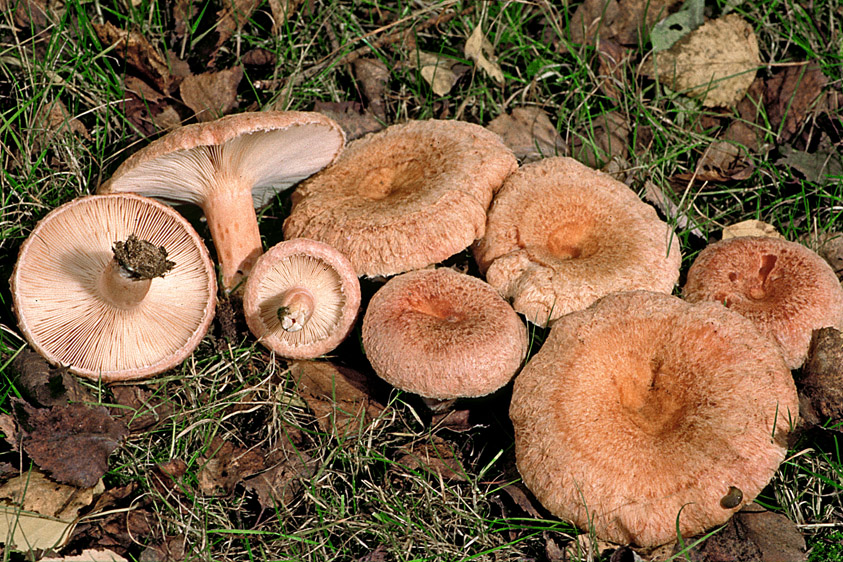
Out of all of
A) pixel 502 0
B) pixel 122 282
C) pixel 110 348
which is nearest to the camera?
pixel 122 282

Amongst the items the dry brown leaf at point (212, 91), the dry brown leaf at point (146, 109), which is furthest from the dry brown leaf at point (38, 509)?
the dry brown leaf at point (212, 91)

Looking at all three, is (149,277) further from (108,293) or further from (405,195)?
(405,195)

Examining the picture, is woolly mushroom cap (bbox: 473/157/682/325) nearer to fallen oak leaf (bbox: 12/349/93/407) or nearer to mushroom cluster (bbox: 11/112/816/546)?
mushroom cluster (bbox: 11/112/816/546)

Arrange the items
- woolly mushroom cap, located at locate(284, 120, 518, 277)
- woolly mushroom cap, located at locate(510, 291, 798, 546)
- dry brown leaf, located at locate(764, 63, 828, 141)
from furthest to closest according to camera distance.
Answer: dry brown leaf, located at locate(764, 63, 828, 141) → woolly mushroom cap, located at locate(284, 120, 518, 277) → woolly mushroom cap, located at locate(510, 291, 798, 546)

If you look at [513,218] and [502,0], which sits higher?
[502,0]

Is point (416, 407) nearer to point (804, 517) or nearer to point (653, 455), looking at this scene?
point (653, 455)

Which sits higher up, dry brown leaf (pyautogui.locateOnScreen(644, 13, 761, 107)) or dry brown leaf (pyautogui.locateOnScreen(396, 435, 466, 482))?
dry brown leaf (pyautogui.locateOnScreen(644, 13, 761, 107))

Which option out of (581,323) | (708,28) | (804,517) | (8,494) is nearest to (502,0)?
(708,28)

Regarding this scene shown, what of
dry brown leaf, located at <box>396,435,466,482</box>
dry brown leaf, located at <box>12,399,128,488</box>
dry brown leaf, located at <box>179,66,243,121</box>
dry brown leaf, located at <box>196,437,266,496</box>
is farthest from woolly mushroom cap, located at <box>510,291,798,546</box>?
dry brown leaf, located at <box>179,66,243,121</box>
